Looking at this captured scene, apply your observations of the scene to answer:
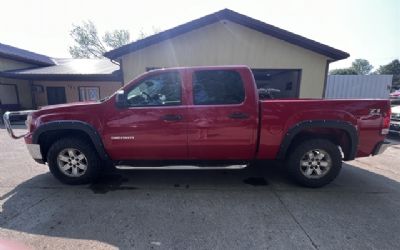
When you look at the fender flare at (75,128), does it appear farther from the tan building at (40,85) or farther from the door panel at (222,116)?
the tan building at (40,85)

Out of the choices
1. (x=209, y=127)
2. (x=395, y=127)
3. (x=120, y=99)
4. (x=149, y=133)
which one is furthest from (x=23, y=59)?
(x=395, y=127)

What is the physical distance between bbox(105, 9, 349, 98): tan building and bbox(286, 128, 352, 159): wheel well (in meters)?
5.32

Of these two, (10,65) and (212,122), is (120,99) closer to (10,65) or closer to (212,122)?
(212,122)

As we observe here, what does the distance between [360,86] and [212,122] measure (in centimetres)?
1569

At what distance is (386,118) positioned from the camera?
339 centimetres

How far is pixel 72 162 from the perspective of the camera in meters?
3.68

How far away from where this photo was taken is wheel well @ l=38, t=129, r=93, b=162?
3601 mm

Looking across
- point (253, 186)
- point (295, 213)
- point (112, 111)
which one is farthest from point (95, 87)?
point (295, 213)

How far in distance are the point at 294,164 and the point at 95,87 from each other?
1462 centimetres

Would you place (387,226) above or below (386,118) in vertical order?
below

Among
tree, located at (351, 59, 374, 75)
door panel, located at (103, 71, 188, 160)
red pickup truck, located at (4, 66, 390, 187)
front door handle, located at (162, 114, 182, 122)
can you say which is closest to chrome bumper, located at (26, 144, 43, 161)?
red pickup truck, located at (4, 66, 390, 187)

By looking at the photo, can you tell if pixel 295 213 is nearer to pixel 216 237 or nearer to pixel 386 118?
pixel 216 237

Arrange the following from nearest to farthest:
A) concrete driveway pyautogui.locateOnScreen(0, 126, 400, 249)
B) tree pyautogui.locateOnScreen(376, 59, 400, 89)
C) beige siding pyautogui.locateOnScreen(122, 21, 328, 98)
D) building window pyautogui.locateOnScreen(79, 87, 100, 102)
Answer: concrete driveway pyautogui.locateOnScreen(0, 126, 400, 249) → beige siding pyautogui.locateOnScreen(122, 21, 328, 98) → building window pyautogui.locateOnScreen(79, 87, 100, 102) → tree pyautogui.locateOnScreen(376, 59, 400, 89)

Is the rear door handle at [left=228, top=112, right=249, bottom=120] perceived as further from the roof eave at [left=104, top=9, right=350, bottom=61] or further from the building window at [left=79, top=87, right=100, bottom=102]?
the building window at [left=79, top=87, right=100, bottom=102]
